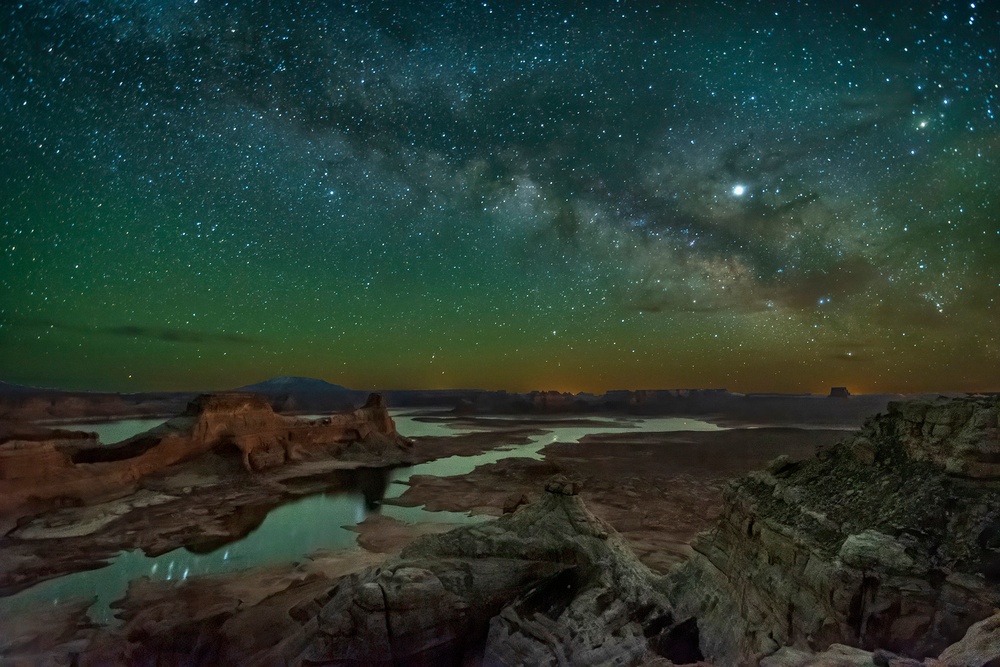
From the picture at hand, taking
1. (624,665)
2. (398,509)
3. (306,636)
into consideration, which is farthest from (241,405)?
(624,665)

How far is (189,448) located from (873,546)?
3777cm

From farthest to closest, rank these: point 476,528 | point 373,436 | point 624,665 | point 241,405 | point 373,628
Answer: point 373,436 < point 241,405 < point 476,528 < point 373,628 < point 624,665

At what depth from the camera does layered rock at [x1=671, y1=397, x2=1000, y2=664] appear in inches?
221

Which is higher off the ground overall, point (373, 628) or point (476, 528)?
point (476, 528)

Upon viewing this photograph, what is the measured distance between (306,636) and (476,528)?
13.1 feet

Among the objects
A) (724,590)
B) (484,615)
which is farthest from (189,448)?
(724,590)

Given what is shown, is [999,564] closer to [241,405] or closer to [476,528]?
[476,528]

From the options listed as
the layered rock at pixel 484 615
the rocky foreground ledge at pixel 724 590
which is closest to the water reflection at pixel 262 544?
the rocky foreground ledge at pixel 724 590

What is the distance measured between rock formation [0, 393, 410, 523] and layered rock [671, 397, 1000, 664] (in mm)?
29722

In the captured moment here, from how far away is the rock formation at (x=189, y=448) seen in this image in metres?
23.1

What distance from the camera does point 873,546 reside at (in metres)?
6.26

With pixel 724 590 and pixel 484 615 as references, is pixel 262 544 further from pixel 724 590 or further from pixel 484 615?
pixel 724 590

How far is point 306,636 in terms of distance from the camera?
9266 mm

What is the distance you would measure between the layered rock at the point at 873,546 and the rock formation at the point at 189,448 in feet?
97.5
